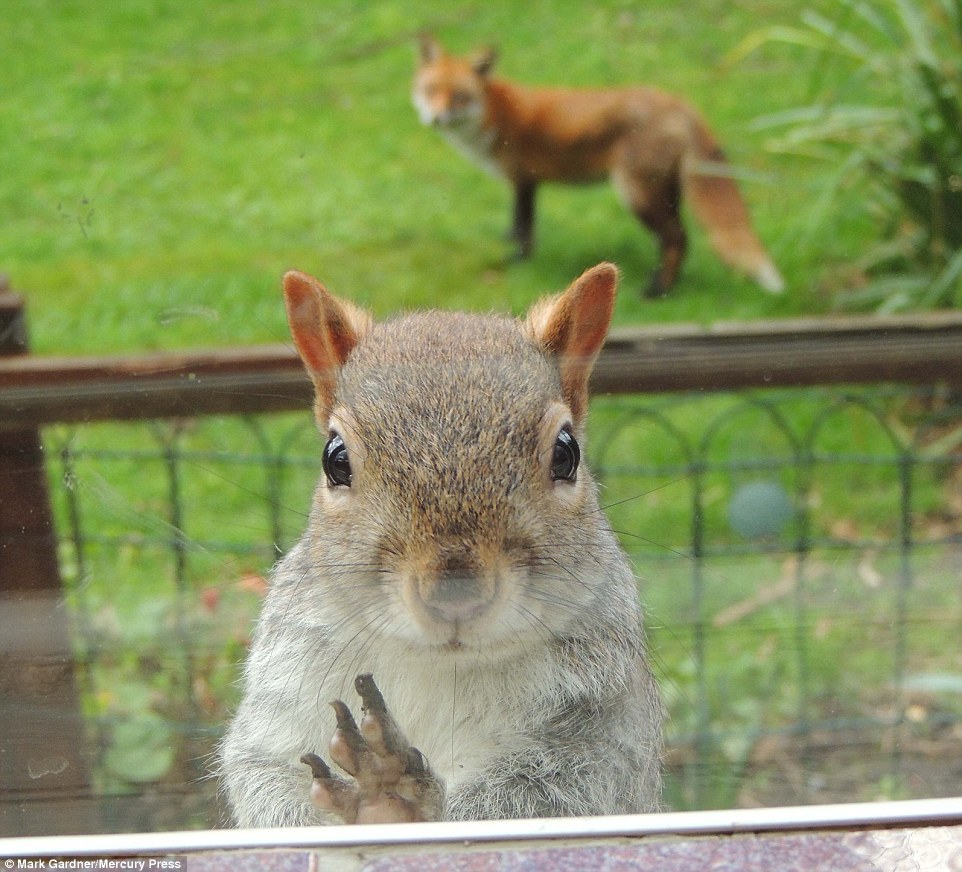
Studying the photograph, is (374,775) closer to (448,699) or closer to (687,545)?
(448,699)

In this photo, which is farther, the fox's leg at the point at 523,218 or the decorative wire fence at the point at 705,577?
the fox's leg at the point at 523,218

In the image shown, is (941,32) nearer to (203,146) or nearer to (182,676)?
(203,146)

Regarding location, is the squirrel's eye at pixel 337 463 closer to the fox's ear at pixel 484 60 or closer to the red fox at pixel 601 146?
the red fox at pixel 601 146

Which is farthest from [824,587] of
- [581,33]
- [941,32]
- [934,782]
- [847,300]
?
[941,32]

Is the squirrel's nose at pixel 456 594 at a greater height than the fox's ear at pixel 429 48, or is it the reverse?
the fox's ear at pixel 429 48

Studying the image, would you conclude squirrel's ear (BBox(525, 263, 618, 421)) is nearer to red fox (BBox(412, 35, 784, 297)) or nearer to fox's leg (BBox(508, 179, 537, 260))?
red fox (BBox(412, 35, 784, 297))

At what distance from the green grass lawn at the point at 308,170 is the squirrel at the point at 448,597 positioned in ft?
0.44

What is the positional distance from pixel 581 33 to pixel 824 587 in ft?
3.47

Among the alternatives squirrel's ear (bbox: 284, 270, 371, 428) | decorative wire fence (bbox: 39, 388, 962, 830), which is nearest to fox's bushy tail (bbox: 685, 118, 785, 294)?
decorative wire fence (bbox: 39, 388, 962, 830)

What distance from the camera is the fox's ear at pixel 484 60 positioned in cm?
181

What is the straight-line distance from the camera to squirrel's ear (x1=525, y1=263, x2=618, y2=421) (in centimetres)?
75

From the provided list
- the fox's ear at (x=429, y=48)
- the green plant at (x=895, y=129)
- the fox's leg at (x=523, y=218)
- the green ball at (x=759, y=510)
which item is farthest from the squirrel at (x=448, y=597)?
the fox's ear at (x=429, y=48)

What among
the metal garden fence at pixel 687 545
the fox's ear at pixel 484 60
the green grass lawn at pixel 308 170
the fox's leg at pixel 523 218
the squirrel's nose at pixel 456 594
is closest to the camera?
the squirrel's nose at pixel 456 594

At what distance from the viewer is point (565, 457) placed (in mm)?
755
